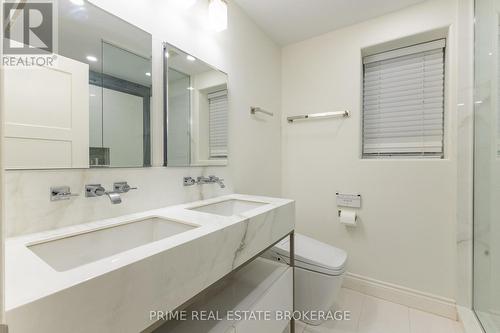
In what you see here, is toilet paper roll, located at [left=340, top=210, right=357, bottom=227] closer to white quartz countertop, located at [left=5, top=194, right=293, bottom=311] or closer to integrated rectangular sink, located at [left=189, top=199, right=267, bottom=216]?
integrated rectangular sink, located at [left=189, top=199, right=267, bottom=216]

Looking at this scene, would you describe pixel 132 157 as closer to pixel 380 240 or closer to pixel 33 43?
pixel 33 43

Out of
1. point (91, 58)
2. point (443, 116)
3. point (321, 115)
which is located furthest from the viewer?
point (321, 115)

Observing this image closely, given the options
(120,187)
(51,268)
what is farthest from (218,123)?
(51,268)

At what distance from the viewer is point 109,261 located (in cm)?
53

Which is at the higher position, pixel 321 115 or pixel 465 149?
pixel 321 115

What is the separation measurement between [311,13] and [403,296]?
87.7 inches

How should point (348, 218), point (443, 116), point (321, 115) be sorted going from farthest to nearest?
point (321, 115), point (348, 218), point (443, 116)

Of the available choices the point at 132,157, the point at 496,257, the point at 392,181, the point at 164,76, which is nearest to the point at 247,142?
the point at 164,76

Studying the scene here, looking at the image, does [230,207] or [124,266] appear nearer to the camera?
[124,266]

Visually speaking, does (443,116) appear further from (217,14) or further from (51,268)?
(51,268)

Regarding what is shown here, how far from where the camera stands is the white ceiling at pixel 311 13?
1.63 metres

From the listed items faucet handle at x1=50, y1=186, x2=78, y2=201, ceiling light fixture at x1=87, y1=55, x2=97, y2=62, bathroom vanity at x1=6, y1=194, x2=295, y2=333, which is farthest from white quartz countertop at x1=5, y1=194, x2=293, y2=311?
ceiling light fixture at x1=87, y1=55, x2=97, y2=62

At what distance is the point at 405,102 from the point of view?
184 cm

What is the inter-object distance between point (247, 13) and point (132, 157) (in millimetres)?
1431
